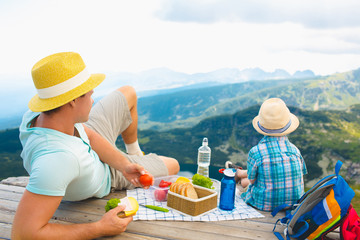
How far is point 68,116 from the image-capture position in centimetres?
318

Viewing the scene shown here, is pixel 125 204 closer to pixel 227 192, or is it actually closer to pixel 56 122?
pixel 56 122

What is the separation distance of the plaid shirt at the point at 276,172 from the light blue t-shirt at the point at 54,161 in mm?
2355

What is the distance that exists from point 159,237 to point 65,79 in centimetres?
214

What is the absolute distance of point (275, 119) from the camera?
4.13 metres

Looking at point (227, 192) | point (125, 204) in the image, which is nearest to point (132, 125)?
point (125, 204)

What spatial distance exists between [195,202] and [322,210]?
155 cm

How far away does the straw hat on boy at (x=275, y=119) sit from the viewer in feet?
13.6

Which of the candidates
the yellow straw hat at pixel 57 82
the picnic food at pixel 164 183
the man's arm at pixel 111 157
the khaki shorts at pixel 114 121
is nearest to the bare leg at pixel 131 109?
the khaki shorts at pixel 114 121

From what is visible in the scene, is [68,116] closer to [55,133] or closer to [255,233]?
[55,133]

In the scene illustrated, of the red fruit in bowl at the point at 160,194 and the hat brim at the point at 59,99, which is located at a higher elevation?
the hat brim at the point at 59,99

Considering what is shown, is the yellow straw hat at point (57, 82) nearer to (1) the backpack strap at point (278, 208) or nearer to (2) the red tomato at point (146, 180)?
(2) the red tomato at point (146, 180)

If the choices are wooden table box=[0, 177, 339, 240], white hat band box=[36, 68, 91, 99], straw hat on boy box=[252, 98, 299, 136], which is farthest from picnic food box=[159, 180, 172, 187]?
white hat band box=[36, 68, 91, 99]

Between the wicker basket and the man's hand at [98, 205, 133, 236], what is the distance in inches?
34.2

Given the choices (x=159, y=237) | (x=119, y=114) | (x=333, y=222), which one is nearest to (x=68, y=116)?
(x=159, y=237)
